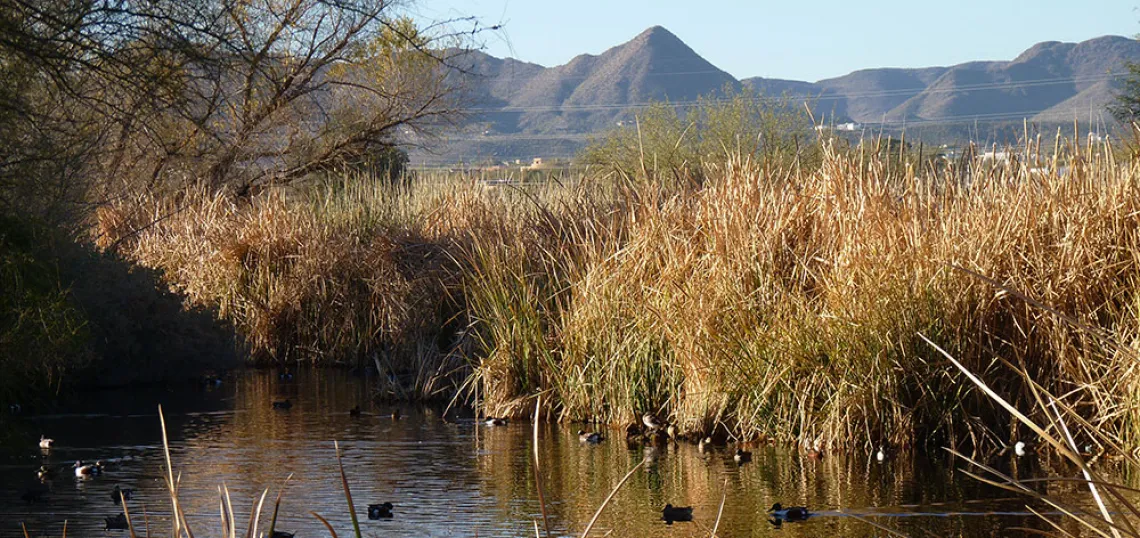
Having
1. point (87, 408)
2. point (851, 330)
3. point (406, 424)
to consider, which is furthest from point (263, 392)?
point (851, 330)

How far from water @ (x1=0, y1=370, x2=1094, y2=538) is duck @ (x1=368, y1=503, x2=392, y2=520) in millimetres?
51

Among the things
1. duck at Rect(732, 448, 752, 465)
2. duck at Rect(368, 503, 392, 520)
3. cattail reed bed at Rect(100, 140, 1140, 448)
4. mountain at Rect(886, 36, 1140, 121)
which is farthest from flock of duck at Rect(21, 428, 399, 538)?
mountain at Rect(886, 36, 1140, 121)

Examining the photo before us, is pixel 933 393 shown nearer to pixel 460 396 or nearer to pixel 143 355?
pixel 460 396

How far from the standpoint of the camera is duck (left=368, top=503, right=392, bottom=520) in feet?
19.8

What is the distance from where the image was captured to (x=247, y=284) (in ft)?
43.9

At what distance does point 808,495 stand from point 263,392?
5882 mm

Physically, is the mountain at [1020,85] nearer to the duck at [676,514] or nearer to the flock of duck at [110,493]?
the flock of duck at [110,493]

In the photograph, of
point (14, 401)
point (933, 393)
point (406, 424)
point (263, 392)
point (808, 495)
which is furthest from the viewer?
point (263, 392)

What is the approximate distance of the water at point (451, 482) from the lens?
593 cm

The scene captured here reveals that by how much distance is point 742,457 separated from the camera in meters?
7.57

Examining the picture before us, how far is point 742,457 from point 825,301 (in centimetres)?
110

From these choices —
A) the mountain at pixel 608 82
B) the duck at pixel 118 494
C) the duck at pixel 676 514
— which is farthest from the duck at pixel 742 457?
the mountain at pixel 608 82

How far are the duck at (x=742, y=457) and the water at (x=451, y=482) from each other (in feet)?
0.18

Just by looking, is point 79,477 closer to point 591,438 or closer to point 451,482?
point 451,482
